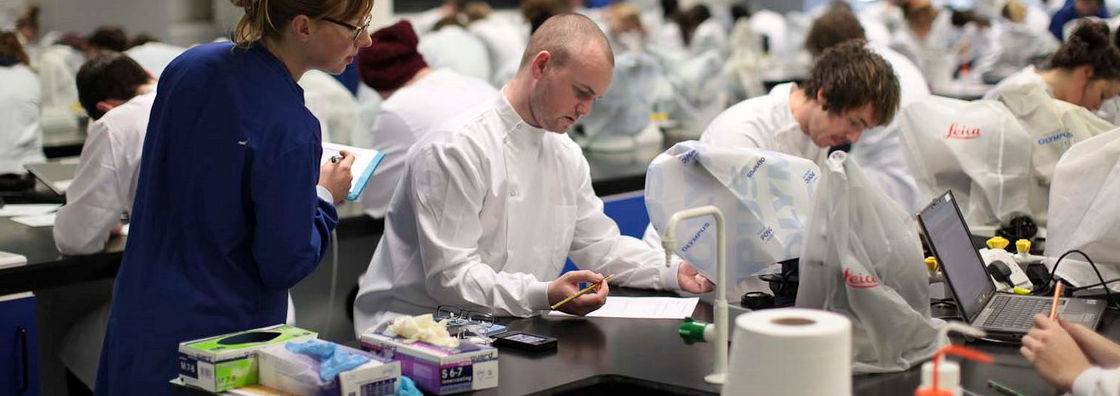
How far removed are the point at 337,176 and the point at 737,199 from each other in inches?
29.5

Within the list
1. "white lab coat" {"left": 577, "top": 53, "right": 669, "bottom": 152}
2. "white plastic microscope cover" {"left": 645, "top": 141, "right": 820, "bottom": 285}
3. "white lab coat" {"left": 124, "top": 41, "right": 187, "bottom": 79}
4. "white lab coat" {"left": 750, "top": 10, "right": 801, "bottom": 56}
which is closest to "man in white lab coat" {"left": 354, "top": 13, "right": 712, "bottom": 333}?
"white plastic microscope cover" {"left": 645, "top": 141, "right": 820, "bottom": 285}

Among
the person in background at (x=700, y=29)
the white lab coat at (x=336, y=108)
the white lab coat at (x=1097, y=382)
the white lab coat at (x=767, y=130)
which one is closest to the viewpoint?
the white lab coat at (x=1097, y=382)

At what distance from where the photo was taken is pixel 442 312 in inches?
91.0

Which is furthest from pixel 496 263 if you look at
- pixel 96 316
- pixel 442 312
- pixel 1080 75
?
pixel 1080 75

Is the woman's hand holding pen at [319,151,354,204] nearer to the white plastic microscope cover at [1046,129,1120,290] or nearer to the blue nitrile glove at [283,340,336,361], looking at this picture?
the blue nitrile glove at [283,340,336,361]

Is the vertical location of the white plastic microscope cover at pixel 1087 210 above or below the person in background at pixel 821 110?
below

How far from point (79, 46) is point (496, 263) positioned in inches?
174

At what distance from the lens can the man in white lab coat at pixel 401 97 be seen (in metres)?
4.02

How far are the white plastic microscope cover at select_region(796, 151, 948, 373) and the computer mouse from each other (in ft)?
2.43

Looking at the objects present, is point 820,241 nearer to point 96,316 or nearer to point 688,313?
point 688,313

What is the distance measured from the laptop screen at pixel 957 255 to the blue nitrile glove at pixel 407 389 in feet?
3.29

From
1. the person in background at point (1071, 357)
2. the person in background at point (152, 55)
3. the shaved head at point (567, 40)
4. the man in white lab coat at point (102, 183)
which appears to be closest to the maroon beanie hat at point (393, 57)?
the person in background at point (152, 55)

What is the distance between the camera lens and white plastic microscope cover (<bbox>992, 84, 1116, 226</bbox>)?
11.1ft

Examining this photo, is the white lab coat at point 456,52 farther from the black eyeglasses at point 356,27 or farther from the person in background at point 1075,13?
the black eyeglasses at point 356,27
